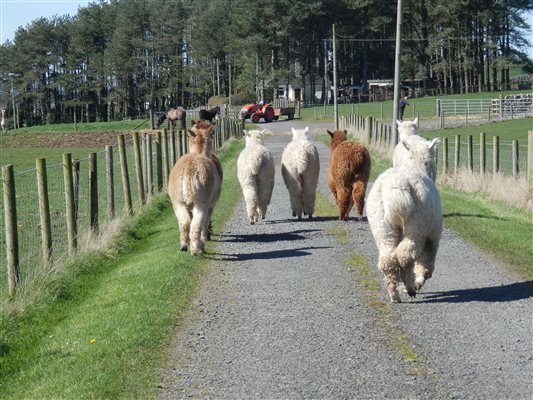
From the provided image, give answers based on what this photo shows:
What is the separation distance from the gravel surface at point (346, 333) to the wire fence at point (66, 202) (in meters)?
2.33

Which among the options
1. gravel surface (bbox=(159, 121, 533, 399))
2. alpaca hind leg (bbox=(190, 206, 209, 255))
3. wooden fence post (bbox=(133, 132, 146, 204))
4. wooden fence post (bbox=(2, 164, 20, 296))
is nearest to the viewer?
gravel surface (bbox=(159, 121, 533, 399))

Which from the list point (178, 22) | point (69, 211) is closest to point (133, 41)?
point (178, 22)

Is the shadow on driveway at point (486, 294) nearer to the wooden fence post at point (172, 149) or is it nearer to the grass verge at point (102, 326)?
the grass verge at point (102, 326)

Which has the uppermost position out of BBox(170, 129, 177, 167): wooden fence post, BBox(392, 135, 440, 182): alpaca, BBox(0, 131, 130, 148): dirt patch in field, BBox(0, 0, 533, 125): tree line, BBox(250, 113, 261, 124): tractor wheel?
BBox(0, 0, 533, 125): tree line

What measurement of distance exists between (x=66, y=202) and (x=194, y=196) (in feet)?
7.00

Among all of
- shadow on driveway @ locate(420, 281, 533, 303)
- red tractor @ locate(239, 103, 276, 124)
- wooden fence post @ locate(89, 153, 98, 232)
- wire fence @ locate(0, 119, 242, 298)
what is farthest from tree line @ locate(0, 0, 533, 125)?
shadow on driveway @ locate(420, 281, 533, 303)

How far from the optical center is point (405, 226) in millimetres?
9016

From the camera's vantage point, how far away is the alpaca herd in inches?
355

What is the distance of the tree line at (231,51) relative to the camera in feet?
320

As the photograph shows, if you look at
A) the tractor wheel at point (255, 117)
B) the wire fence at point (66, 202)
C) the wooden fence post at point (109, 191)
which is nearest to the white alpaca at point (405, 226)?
the wire fence at point (66, 202)

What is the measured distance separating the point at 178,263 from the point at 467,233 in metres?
4.77

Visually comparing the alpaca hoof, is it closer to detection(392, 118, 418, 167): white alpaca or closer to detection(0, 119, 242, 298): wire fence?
detection(0, 119, 242, 298): wire fence

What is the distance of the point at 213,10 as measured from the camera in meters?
115

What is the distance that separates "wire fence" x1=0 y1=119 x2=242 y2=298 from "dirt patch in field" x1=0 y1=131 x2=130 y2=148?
22775 mm
